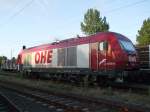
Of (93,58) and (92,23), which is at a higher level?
(92,23)

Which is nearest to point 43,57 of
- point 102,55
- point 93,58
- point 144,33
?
point 93,58

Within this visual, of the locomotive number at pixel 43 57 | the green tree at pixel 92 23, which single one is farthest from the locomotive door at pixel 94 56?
the green tree at pixel 92 23

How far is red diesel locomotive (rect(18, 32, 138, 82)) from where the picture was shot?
1962cm

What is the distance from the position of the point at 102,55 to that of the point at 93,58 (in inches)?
37.9

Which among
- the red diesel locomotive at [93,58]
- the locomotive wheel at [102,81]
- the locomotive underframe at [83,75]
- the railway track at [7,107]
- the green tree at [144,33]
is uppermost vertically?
Answer: the green tree at [144,33]

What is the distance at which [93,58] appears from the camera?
21203mm

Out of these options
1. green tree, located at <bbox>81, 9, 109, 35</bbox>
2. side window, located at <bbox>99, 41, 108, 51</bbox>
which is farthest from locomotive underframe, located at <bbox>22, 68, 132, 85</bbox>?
green tree, located at <bbox>81, 9, 109, 35</bbox>

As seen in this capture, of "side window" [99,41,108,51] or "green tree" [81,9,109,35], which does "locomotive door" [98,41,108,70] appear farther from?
"green tree" [81,9,109,35]

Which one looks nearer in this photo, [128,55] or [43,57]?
[128,55]

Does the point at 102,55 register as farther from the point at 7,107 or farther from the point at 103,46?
the point at 7,107

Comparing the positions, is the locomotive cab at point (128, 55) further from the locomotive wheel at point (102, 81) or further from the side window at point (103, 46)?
the locomotive wheel at point (102, 81)

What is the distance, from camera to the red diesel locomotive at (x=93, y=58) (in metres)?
19.6

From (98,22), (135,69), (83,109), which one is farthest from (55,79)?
(98,22)

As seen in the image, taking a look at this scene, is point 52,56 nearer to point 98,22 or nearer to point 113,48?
point 113,48
